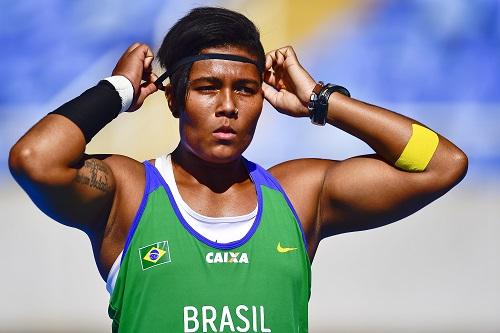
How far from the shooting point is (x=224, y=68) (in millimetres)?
3027

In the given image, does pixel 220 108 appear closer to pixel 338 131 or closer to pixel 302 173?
pixel 302 173

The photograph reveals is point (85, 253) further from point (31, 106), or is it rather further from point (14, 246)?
point (31, 106)

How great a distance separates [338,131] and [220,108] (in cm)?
261

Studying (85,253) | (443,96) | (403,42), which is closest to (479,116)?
(443,96)

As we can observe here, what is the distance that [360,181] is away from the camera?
10.3 feet

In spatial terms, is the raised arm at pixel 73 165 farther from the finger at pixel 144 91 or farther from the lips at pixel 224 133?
the lips at pixel 224 133

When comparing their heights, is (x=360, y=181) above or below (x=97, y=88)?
below

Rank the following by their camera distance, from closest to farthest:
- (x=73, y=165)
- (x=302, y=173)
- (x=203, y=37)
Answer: (x=73, y=165), (x=203, y=37), (x=302, y=173)

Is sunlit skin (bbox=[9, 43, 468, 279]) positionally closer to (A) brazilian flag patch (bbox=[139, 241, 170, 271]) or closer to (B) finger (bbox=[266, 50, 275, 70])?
(B) finger (bbox=[266, 50, 275, 70])

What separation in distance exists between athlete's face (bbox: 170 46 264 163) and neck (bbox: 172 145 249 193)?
0.09 m

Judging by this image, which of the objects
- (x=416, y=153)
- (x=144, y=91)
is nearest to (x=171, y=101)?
(x=144, y=91)

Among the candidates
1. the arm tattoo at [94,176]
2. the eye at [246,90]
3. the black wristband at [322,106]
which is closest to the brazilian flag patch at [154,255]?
the arm tattoo at [94,176]

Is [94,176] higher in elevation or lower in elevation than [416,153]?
lower

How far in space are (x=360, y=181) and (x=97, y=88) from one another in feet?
2.91
